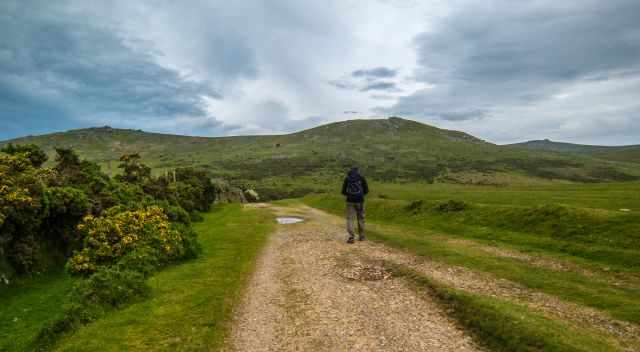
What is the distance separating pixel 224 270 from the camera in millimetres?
14766

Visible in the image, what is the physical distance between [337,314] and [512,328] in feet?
13.4

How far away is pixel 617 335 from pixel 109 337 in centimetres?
1120

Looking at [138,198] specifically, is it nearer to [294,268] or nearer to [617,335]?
[294,268]

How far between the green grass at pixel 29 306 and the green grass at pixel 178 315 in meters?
1.63

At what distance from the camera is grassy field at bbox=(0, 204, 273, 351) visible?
8.35 meters

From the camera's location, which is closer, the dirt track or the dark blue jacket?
the dirt track

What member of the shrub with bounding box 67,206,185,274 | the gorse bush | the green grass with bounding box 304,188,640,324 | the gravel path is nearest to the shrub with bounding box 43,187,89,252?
the shrub with bounding box 67,206,185,274

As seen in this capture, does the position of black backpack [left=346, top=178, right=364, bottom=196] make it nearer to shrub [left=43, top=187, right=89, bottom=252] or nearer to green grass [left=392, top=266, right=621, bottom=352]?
green grass [left=392, top=266, right=621, bottom=352]

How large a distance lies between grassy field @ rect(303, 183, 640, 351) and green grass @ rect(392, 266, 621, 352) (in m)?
0.02

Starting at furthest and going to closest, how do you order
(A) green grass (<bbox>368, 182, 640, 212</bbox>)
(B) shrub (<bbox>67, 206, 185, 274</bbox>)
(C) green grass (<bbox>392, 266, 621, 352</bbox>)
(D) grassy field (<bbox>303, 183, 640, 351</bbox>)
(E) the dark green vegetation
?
1. (A) green grass (<bbox>368, 182, 640, 212</bbox>)
2. (B) shrub (<bbox>67, 206, 185, 274</bbox>)
3. (E) the dark green vegetation
4. (D) grassy field (<bbox>303, 183, 640, 351</bbox>)
5. (C) green grass (<bbox>392, 266, 621, 352</bbox>)

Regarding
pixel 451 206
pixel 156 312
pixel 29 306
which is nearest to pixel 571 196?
pixel 451 206

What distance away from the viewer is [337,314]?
9430 mm

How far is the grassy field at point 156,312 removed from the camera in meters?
8.35

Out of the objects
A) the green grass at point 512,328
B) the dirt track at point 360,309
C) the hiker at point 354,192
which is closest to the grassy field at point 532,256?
the green grass at point 512,328
